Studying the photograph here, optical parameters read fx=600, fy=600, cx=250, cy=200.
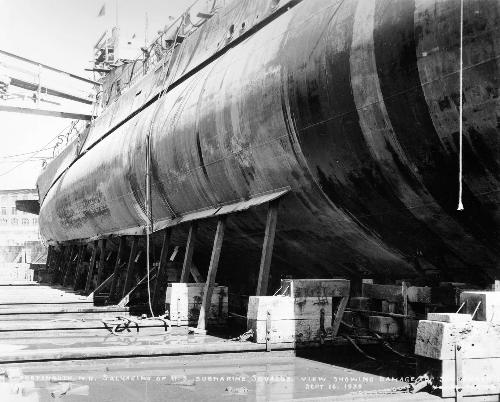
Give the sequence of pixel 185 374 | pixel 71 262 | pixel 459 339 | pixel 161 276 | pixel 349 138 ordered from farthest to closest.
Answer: pixel 71 262 < pixel 161 276 < pixel 349 138 < pixel 185 374 < pixel 459 339

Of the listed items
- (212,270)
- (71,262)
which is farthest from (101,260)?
(212,270)

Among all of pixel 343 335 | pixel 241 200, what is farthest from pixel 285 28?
pixel 343 335

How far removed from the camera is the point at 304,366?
7195 millimetres

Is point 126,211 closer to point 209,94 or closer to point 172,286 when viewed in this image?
point 172,286

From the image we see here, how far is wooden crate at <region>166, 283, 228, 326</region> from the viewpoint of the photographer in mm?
10570

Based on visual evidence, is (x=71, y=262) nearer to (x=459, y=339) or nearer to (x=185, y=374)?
(x=185, y=374)

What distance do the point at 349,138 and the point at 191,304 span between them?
5.10m

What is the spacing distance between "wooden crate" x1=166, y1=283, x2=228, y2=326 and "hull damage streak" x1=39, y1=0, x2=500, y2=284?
3.15 feet

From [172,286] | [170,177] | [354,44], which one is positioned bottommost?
[172,286]

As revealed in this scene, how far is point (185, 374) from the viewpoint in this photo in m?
6.82

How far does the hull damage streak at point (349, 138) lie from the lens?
233 inches

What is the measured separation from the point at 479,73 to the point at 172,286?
22.6ft

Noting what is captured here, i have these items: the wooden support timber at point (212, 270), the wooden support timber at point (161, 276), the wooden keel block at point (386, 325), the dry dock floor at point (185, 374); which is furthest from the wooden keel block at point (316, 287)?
the wooden support timber at point (161, 276)

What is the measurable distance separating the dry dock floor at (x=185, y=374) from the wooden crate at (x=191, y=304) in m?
1.36
